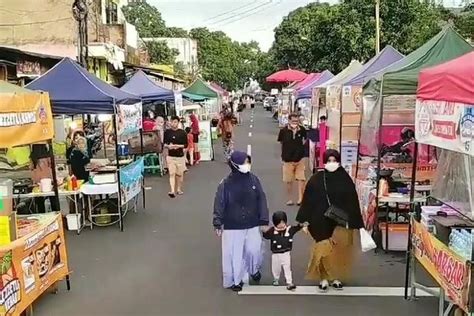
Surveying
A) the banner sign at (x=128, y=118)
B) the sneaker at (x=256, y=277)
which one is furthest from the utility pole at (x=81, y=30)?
the sneaker at (x=256, y=277)

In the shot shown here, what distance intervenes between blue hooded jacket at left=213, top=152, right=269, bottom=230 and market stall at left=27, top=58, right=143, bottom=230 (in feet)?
14.6

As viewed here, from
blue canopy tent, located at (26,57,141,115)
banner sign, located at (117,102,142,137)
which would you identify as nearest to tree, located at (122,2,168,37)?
banner sign, located at (117,102,142,137)

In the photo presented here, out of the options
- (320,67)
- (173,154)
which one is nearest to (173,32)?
(320,67)

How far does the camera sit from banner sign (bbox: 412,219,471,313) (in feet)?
19.2

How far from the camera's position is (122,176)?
13.0 m

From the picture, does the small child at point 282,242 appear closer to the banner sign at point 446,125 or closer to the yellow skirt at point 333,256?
the yellow skirt at point 333,256

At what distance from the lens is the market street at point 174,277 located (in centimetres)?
785

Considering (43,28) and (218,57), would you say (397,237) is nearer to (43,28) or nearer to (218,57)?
(43,28)

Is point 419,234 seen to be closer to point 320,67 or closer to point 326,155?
point 326,155

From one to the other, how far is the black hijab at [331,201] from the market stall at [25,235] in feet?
9.50

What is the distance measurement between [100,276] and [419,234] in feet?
13.8

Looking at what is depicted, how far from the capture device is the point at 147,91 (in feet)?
68.4

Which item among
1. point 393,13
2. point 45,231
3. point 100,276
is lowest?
point 100,276

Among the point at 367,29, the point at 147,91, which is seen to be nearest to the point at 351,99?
the point at 147,91
